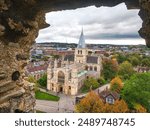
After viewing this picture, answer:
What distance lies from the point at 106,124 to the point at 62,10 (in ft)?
11.6

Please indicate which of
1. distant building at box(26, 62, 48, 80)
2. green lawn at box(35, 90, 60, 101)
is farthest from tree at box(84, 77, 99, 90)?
distant building at box(26, 62, 48, 80)

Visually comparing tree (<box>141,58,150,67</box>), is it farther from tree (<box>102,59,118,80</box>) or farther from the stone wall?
the stone wall

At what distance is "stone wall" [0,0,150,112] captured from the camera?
6188mm

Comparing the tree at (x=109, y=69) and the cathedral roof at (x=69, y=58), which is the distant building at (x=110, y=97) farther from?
the tree at (x=109, y=69)

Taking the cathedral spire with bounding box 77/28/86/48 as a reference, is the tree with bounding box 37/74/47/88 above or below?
below

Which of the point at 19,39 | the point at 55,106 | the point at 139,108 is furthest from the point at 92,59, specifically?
the point at 19,39

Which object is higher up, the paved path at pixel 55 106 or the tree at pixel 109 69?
the tree at pixel 109 69

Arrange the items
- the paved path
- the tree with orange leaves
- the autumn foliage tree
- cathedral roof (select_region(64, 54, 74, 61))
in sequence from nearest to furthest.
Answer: the tree with orange leaves, the autumn foliage tree, the paved path, cathedral roof (select_region(64, 54, 74, 61))

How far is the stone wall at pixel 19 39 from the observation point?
20.3ft

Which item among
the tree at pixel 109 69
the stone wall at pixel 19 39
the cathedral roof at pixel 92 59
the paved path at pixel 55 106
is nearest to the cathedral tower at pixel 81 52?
the cathedral roof at pixel 92 59

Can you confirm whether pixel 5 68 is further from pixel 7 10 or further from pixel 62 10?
pixel 62 10

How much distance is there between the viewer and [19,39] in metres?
6.65

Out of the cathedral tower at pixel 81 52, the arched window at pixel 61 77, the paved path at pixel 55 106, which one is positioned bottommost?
the paved path at pixel 55 106

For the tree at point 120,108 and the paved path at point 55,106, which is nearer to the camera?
the tree at point 120,108
